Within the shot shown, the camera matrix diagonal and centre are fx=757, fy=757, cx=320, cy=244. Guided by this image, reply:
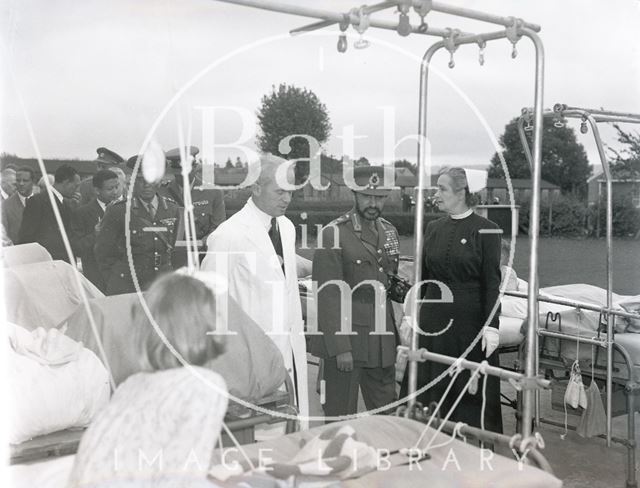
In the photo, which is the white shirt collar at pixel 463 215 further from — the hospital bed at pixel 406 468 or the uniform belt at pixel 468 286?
the hospital bed at pixel 406 468

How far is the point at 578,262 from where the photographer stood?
706 inches

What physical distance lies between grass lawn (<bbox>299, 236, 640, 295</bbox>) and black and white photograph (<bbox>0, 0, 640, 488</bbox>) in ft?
22.7

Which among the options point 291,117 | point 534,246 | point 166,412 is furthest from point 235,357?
point 291,117

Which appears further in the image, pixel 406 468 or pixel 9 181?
pixel 9 181

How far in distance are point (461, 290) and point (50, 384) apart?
236cm

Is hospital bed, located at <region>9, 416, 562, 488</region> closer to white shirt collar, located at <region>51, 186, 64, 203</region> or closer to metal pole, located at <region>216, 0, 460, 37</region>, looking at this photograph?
metal pole, located at <region>216, 0, 460, 37</region>

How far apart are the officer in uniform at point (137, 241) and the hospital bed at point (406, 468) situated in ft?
9.96

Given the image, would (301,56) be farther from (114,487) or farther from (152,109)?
(114,487)

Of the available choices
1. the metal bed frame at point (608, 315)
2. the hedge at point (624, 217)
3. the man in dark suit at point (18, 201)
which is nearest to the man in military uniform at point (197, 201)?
the man in dark suit at point (18, 201)

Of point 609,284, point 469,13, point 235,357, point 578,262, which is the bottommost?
point 578,262

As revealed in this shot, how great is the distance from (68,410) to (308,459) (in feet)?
3.31

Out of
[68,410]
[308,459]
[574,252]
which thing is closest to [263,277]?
[68,410]

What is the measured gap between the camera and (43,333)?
3.06 metres

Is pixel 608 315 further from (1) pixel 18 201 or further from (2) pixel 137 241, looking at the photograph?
(1) pixel 18 201
